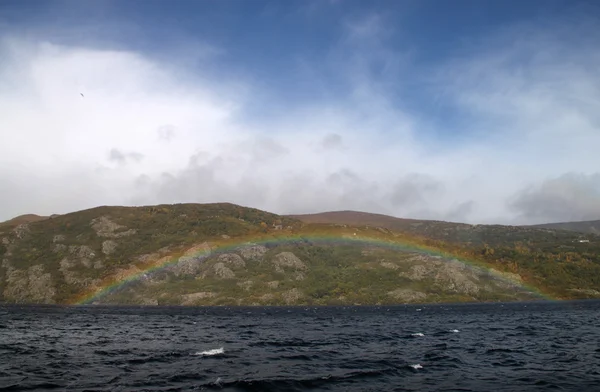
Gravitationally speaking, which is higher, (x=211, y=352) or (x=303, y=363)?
(x=303, y=363)

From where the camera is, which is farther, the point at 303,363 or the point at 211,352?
the point at 211,352

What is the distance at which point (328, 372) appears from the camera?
47.5 m

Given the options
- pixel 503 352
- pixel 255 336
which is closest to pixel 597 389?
pixel 503 352


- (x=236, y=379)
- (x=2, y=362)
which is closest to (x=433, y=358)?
(x=236, y=379)

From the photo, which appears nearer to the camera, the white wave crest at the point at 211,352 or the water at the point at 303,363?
the water at the point at 303,363

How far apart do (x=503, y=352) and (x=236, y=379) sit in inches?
1567

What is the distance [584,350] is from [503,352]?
37.8 ft

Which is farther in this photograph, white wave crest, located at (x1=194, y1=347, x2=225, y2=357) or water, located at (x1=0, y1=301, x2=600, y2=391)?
white wave crest, located at (x1=194, y1=347, x2=225, y2=357)

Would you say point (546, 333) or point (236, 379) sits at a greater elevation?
point (236, 379)

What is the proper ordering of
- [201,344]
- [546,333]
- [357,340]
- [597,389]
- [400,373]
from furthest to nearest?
[546,333], [357,340], [201,344], [400,373], [597,389]

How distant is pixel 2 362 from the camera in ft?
174

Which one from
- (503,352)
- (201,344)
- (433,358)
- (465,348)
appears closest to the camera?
(433,358)

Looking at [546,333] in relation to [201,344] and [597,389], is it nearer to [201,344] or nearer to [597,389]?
[597,389]

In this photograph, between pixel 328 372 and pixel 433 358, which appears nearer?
pixel 328 372
